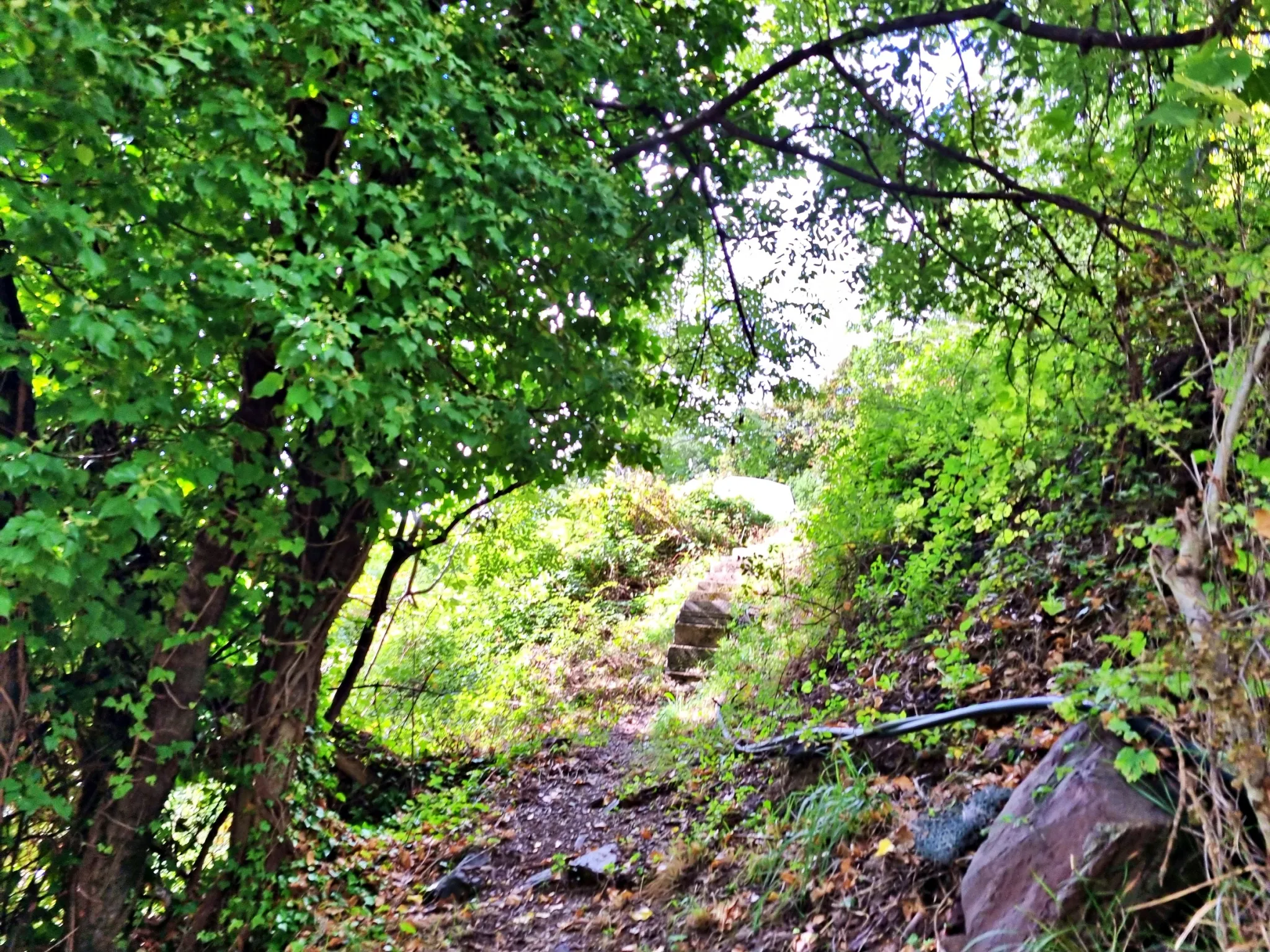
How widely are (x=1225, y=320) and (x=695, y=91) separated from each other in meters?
2.46

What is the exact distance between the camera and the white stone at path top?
43.2 feet

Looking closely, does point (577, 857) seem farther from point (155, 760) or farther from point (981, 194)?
point (981, 194)

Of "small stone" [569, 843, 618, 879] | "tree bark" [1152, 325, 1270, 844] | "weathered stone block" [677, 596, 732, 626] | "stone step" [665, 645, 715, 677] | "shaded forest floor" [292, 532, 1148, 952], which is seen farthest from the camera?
"weathered stone block" [677, 596, 732, 626]

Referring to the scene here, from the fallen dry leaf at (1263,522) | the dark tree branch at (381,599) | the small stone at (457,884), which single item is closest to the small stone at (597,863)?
the small stone at (457,884)

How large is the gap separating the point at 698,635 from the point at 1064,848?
6.60 meters

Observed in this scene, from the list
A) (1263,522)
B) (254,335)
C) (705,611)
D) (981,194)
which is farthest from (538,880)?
(705,611)

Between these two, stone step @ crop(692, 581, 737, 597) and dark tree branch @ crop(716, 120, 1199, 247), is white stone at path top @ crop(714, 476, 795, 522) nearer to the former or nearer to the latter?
stone step @ crop(692, 581, 737, 597)

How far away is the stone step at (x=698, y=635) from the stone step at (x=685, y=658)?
0.06 m

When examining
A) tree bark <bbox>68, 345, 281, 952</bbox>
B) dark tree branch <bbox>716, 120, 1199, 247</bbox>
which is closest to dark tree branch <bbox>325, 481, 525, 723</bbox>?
tree bark <bbox>68, 345, 281, 952</bbox>

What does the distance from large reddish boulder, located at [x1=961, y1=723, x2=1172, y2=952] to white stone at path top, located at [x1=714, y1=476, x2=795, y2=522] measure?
1020 centimetres

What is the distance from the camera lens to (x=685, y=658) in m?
8.81

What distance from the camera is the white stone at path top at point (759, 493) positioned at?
43.2 feet

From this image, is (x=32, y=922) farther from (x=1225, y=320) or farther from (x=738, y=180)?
(x=1225, y=320)

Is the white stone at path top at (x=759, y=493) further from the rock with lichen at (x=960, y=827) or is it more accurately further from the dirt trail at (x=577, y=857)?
the rock with lichen at (x=960, y=827)
